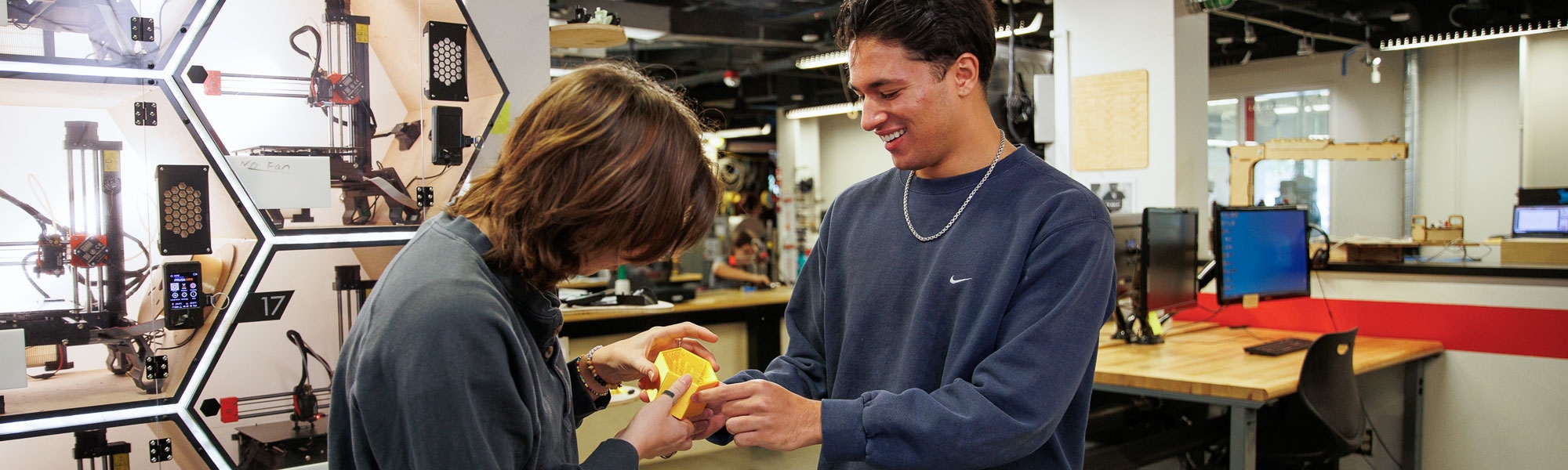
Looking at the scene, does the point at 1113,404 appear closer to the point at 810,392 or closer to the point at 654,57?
the point at 810,392

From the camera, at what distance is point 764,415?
4.61 feet

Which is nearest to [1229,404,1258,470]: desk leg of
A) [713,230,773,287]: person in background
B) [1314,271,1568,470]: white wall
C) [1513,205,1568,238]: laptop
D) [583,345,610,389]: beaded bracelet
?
[1314,271,1568,470]: white wall

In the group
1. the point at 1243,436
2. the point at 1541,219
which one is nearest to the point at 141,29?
the point at 1243,436

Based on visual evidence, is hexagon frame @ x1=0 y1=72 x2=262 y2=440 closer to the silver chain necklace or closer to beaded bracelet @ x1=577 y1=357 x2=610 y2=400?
beaded bracelet @ x1=577 y1=357 x2=610 y2=400

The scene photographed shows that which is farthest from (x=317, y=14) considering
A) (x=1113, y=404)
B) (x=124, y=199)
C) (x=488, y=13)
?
(x=1113, y=404)

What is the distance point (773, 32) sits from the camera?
977cm

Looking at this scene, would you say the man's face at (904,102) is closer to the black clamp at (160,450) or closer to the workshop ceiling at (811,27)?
the black clamp at (160,450)

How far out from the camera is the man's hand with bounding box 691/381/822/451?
1.39 m

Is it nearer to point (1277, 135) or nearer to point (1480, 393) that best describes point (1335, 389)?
point (1480, 393)

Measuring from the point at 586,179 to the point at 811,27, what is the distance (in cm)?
937

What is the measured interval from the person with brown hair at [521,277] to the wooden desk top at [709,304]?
348cm

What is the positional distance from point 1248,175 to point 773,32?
17.8 feet

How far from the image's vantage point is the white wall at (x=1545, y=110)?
366 inches

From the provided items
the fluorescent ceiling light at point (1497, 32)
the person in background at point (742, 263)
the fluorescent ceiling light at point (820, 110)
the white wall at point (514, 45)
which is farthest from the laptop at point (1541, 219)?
the white wall at point (514, 45)
